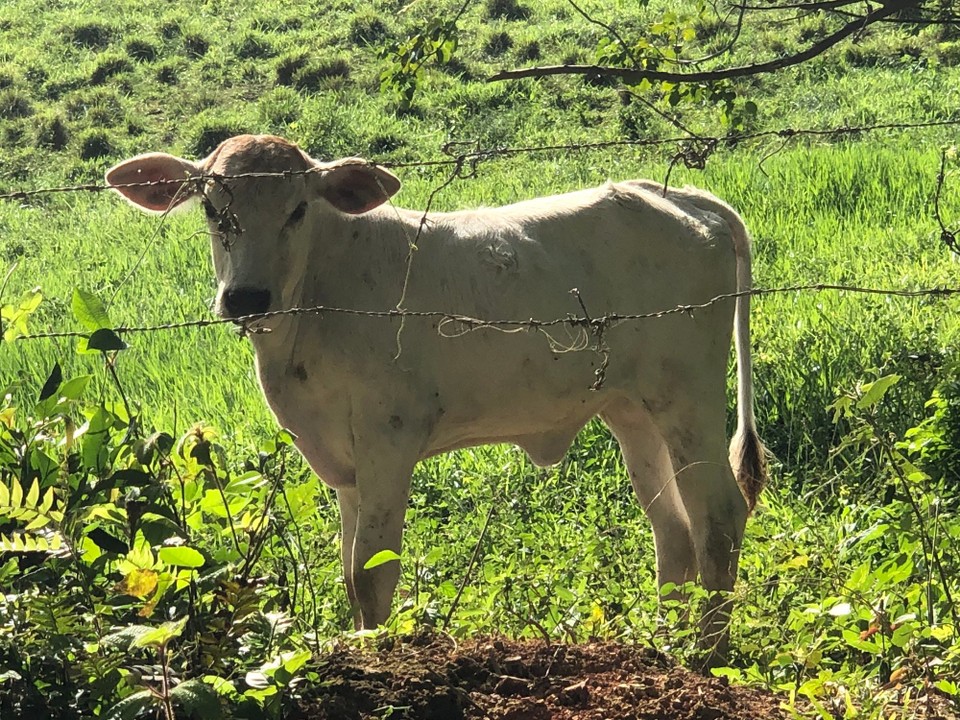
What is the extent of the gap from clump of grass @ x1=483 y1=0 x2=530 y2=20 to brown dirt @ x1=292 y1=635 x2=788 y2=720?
1622 centimetres

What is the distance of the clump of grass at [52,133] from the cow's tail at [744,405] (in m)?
11.8

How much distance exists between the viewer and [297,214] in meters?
4.23

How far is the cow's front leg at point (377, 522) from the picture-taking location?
4.18 metres

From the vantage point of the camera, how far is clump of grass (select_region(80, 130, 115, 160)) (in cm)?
1505

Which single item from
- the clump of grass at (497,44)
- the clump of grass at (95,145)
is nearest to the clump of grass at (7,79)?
the clump of grass at (95,145)

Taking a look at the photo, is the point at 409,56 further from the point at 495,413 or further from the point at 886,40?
the point at 886,40

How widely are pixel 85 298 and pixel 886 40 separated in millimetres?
15791

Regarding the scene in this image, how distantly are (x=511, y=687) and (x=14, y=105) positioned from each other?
599 inches

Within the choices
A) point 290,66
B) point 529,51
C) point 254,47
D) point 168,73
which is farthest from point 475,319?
point 254,47

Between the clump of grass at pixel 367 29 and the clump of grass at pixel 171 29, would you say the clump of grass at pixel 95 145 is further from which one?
the clump of grass at pixel 367 29

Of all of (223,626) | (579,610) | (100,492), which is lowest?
(579,610)

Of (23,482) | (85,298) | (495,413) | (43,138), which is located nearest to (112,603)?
(23,482)

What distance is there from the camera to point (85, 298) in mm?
2801

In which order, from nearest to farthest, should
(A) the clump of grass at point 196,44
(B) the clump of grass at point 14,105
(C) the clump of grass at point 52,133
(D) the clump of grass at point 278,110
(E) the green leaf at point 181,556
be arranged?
(E) the green leaf at point 181,556, (D) the clump of grass at point 278,110, (C) the clump of grass at point 52,133, (B) the clump of grass at point 14,105, (A) the clump of grass at point 196,44
